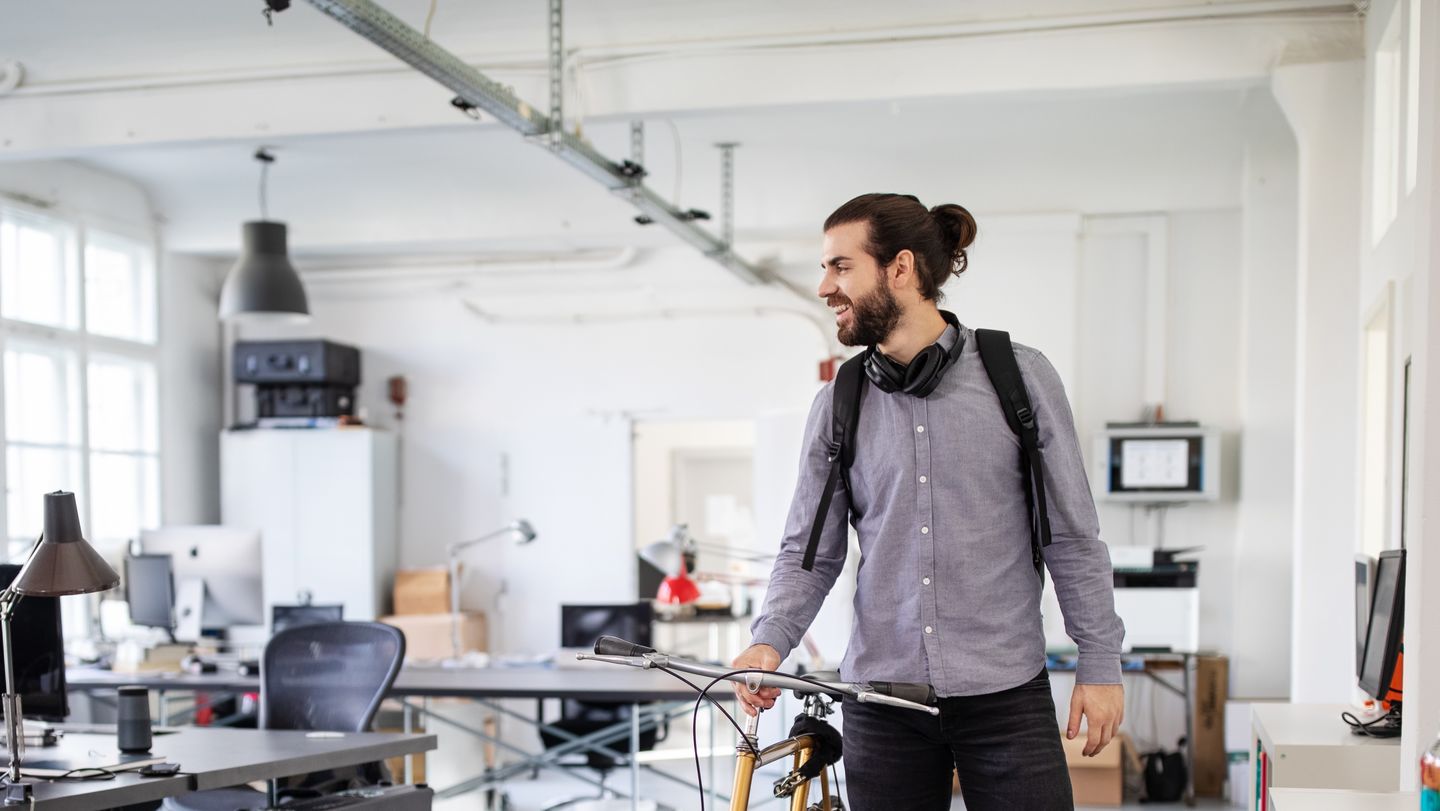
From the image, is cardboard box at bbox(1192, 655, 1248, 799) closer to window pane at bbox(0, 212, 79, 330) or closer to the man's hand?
the man's hand

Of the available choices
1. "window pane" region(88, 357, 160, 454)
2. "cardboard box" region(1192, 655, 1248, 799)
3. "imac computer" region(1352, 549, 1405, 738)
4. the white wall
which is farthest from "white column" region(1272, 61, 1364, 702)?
"window pane" region(88, 357, 160, 454)

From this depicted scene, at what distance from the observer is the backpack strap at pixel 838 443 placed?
6.57ft

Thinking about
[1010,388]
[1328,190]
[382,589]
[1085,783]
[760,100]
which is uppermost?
[760,100]

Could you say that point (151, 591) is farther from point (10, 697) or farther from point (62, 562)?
point (62, 562)

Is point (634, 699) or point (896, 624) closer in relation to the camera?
point (896, 624)

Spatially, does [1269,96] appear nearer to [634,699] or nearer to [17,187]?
[634,699]

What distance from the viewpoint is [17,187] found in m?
6.99

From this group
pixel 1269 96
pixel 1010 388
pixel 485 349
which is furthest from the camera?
pixel 485 349

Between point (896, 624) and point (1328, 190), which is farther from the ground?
point (1328, 190)

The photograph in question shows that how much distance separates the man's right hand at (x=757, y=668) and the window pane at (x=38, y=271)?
20.7ft

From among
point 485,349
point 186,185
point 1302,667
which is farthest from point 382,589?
point 1302,667

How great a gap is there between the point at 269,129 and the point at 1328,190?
13.2ft

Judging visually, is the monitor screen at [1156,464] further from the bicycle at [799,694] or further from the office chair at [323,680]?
the bicycle at [799,694]

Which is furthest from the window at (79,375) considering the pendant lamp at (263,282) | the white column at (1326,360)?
the white column at (1326,360)
